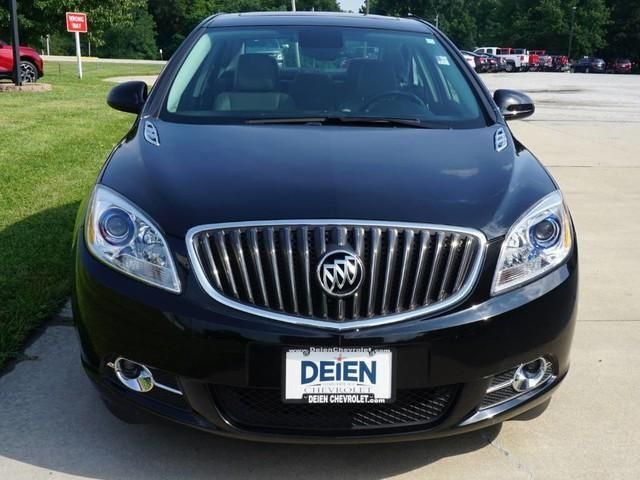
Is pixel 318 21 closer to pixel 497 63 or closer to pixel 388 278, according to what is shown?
pixel 388 278

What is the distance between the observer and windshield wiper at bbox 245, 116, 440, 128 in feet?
11.4

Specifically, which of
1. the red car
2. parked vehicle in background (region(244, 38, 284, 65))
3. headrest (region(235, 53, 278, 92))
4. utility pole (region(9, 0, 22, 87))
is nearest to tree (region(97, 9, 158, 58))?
the red car

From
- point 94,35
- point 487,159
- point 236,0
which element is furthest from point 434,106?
point 236,0

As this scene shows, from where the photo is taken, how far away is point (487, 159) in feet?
10.0

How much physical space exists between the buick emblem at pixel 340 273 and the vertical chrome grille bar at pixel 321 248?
0.02 m

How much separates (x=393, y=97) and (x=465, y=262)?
4.94ft

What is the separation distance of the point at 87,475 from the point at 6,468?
0.28m

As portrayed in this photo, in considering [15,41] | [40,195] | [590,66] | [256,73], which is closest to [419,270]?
[256,73]

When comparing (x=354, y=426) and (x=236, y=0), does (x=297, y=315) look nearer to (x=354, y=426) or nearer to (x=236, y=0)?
(x=354, y=426)

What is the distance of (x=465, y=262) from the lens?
8.17 ft

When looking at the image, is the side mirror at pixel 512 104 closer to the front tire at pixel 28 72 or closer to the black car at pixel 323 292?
the black car at pixel 323 292

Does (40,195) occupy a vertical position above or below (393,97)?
below

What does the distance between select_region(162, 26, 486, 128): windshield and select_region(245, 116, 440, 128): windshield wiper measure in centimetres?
3

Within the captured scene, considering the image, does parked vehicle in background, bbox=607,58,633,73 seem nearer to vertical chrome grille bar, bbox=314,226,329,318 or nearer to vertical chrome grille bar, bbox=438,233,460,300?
vertical chrome grille bar, bbox=438,233,460,300
